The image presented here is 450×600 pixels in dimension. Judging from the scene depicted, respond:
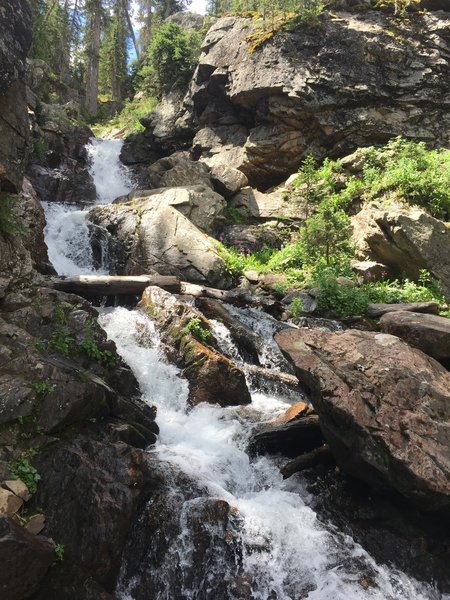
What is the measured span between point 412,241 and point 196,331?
26.5 feet

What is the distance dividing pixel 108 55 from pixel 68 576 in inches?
1581

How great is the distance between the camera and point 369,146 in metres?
20.0

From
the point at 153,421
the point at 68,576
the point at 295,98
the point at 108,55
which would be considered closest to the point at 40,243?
the point at 153,421

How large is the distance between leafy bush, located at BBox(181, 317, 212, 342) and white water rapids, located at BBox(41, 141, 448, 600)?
740 mm

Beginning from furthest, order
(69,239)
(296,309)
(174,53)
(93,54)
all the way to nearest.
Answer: (93,54)
(174,53)
(69,239)
(296,309)

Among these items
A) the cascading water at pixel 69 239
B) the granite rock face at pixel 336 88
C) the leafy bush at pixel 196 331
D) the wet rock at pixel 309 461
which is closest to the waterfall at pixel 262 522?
the wet rock at pixel 309 461

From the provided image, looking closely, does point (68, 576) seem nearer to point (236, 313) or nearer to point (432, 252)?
point (236, 313)

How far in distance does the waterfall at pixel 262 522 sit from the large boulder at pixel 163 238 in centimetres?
619

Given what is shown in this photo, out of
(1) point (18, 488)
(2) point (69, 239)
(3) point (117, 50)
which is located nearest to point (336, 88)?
(2) point (69, 239)

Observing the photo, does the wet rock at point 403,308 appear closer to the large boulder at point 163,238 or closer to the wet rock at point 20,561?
the large boulder at point 163,238

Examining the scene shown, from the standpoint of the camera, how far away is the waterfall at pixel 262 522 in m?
5.04

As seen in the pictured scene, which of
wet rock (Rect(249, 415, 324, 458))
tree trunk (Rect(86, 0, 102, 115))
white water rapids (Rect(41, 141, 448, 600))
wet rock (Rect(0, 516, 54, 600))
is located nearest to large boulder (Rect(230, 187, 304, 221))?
white water rapids (Rect(41, 141, 448, 600))

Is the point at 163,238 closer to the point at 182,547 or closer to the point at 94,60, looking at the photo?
the point at 182,547

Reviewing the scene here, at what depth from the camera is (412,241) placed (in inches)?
536
